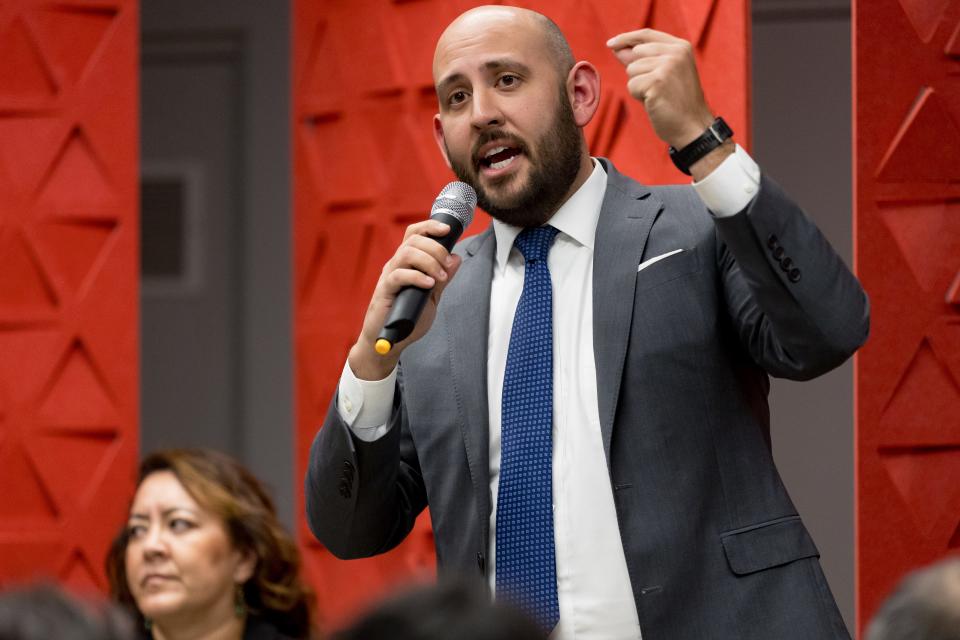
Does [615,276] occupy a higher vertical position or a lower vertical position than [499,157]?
lower

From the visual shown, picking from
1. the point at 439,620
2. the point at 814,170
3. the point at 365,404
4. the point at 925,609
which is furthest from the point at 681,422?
the point at 814,170

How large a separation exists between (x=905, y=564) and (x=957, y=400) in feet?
1.09

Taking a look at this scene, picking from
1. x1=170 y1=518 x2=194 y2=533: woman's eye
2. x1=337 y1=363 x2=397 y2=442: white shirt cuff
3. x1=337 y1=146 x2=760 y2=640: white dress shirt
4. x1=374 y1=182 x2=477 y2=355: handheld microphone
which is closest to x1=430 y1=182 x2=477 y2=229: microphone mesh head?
x1=374 y1=182 x2=477 y2=355: handheld microphone

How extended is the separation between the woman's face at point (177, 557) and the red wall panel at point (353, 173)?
71 centimetres

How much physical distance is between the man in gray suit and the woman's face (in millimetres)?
735

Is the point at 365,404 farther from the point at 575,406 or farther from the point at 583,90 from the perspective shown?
the point at 583,90

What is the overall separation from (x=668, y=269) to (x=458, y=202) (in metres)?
0.30

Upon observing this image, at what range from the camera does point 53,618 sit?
850 millimetres

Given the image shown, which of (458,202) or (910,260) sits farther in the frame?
(910,260)

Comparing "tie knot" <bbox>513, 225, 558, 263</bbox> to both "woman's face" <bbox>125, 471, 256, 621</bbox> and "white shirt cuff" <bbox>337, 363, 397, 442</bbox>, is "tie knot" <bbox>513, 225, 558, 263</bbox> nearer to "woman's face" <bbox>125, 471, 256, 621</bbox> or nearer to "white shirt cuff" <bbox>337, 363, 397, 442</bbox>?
"white shirt cuff" <bbox>337, 363, 397, 442</bbox>

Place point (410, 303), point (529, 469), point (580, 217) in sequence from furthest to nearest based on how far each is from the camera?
point (580, 217)
point (529, 469)
point (410, 303)

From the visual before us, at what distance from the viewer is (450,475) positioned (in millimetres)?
1845

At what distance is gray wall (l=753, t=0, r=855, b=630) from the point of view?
4.50 metres

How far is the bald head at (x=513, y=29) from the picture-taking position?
6.20 ft
